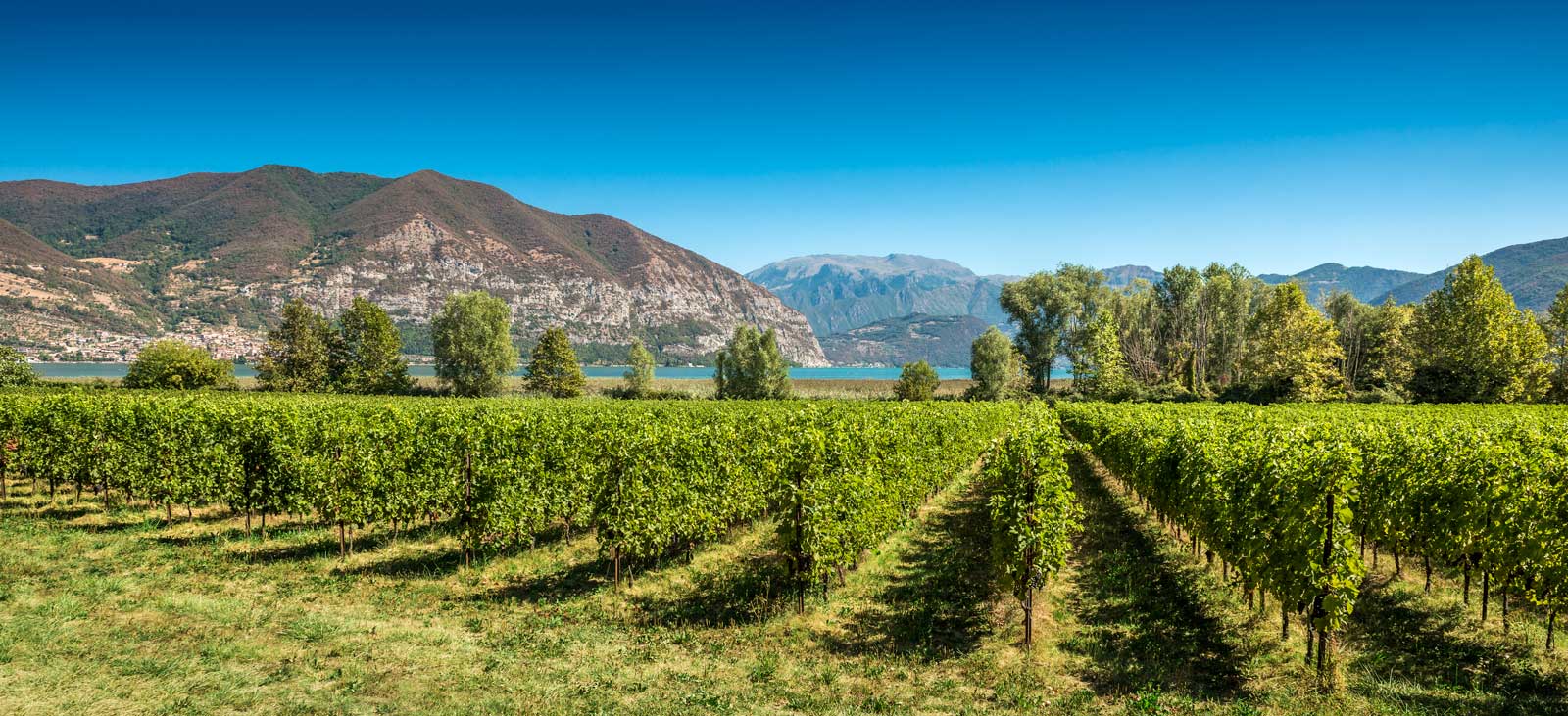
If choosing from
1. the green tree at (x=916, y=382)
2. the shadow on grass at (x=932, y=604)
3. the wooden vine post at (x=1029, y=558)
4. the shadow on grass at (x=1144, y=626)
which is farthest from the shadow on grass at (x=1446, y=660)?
the green tree at (x=916, y=382)

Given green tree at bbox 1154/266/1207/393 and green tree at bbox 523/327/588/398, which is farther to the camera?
green tree at bbox 1154/266/1207/393

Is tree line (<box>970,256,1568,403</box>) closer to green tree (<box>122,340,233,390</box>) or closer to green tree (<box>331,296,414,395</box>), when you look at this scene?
green tree (<box>331,296,414,395</box>)

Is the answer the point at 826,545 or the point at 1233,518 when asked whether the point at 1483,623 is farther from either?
the point at 826,545

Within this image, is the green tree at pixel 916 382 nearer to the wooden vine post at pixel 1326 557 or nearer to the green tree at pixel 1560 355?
the green tree at pixel 1560 355

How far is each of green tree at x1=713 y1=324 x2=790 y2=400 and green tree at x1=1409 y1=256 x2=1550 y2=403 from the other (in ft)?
185

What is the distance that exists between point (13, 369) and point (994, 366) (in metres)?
88.2

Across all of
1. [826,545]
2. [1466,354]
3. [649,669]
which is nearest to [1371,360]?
[1466,354]

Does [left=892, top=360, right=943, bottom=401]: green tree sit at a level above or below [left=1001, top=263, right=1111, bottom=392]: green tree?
below

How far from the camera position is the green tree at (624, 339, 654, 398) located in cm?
7112

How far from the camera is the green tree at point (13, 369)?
163 feet

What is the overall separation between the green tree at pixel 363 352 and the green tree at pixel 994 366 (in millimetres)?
63794

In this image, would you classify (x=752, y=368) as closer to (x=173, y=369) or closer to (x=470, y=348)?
(x=470, y=348)

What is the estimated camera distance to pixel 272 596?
1261cm

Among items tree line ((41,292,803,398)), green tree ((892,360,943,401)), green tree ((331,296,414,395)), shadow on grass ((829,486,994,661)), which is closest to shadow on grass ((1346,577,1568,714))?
shadow on grass ((829,486,994,661))
